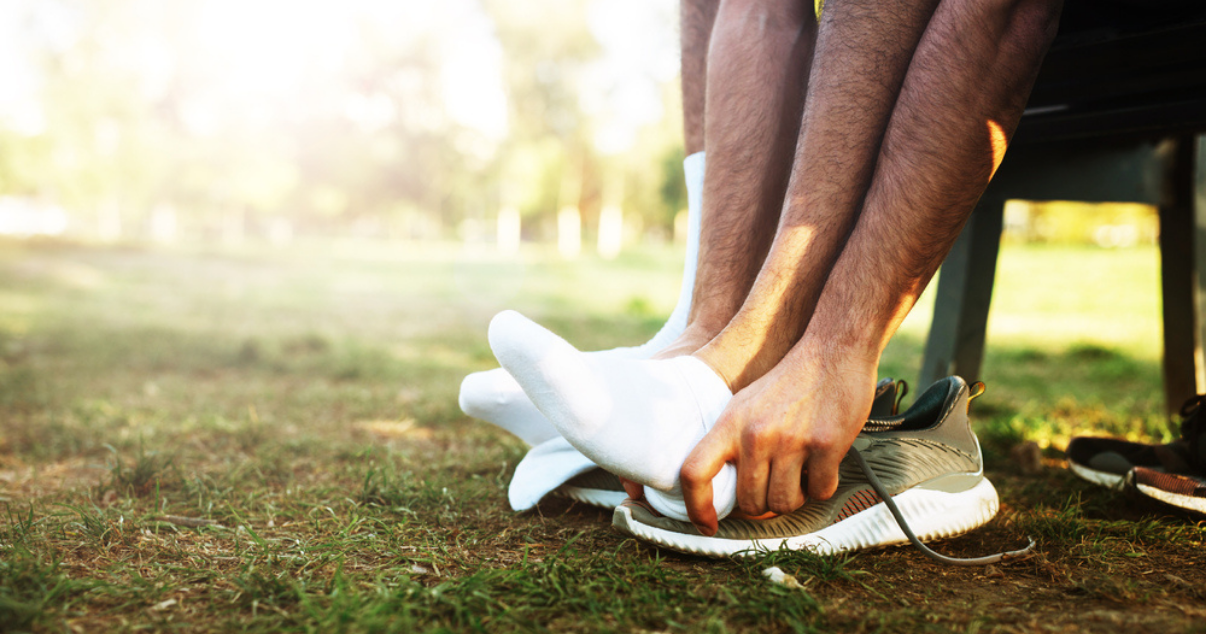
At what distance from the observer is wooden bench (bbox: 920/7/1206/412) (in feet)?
3.93

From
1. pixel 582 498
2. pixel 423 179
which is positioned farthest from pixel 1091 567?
pixel 423 179

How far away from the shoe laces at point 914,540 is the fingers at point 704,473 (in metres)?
0.21

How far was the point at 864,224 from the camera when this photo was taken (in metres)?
0.91

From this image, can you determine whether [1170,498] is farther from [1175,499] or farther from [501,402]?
[501,402]

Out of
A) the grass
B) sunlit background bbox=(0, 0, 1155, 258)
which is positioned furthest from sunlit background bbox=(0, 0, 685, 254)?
the grass

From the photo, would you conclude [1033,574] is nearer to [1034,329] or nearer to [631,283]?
[1034,329]

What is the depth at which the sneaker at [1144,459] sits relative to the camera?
107cm

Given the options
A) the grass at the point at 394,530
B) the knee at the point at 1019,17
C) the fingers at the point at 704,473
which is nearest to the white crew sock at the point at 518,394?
the grass at the point at 394,530

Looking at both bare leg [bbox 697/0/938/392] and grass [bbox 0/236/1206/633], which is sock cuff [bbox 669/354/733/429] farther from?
grass [bbox 0/236/1206/633]

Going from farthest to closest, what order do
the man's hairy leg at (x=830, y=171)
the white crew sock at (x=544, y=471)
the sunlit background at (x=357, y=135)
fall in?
the sunlit background at (x=357, y=135) → the white crew sock at (x=544, y=471) → the man's hairy leg at (x=830, y=171)

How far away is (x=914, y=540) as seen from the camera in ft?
2.88

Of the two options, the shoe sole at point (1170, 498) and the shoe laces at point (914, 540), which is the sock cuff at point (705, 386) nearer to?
the shoe laces at point (914, 540)

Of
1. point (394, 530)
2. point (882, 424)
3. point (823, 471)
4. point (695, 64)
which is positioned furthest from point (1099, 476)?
point (394, 530)

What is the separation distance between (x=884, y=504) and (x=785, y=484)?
0.55ft
